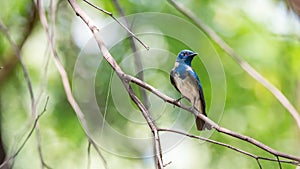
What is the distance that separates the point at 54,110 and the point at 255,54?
1.24 m

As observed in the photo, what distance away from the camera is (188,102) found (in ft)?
6.48

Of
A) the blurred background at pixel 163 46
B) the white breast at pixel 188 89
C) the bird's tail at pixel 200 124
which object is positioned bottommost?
the bird's tail at pixel 200 124

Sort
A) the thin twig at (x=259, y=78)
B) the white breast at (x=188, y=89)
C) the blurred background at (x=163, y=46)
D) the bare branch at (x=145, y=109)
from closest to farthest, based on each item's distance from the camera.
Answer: the bare branch at (x=145, y=109) → the thin twig at (x=259, y=78) → the white breast at (x=188, y=89) → the blurred background at (x=163, y=46)

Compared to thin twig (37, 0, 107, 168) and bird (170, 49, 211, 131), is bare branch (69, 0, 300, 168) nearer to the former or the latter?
thin twig (37, 0, 107, 168)

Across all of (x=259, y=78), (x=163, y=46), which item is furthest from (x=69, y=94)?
(x=163, y=46)

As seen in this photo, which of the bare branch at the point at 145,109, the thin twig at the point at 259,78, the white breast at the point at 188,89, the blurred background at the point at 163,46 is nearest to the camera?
the bare branch at the point at 145,109

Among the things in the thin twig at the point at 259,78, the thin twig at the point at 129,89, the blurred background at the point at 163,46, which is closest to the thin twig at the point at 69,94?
the thin twig at the point at 129,89

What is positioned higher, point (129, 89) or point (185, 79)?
point (185, 79)

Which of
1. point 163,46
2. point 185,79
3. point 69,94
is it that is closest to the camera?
point 69,94

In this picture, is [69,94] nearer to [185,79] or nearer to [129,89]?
[129,89]

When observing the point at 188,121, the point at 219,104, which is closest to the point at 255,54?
the point at 219,104

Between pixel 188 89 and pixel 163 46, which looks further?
pixel 163 46

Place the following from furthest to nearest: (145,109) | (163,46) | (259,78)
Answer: (163,46) → (259,78) → (145,109)

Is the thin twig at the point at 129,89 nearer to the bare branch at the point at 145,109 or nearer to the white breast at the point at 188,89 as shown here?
the bare branch at the point at 145,109
